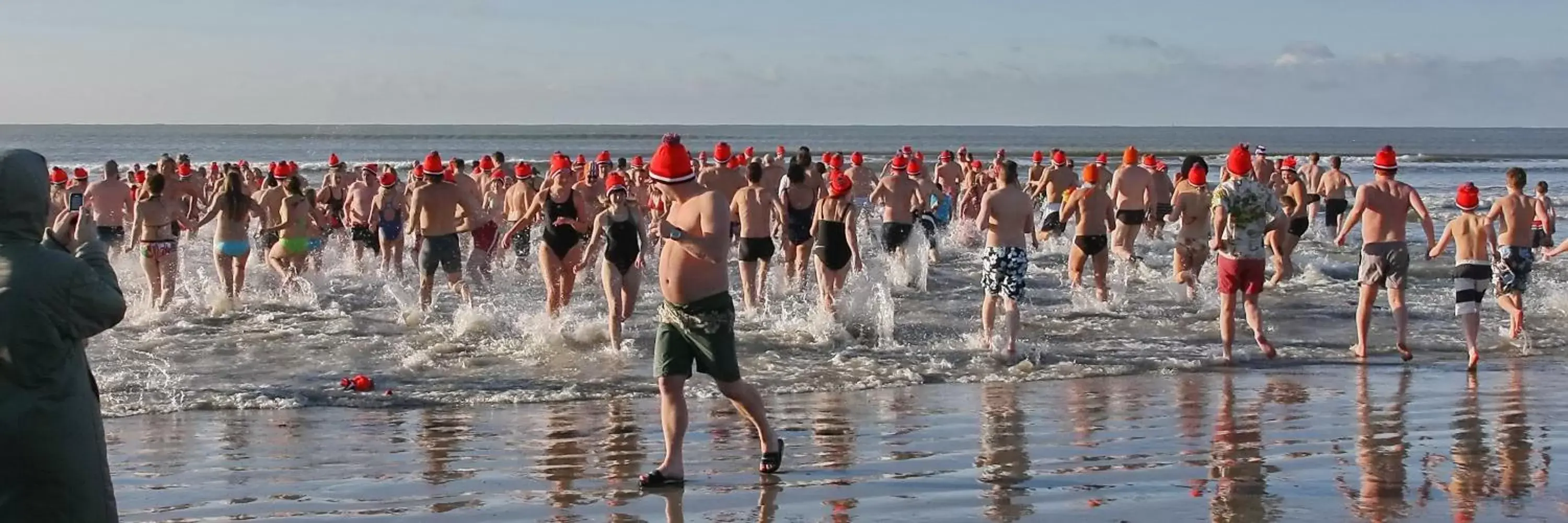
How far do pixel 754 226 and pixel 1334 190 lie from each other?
10383 millimetres

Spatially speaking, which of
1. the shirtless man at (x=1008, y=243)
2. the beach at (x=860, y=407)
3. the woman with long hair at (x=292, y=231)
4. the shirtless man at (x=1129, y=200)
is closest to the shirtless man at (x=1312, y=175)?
the beach at (x=860, y=407)

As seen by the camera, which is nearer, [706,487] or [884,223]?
[706,487]

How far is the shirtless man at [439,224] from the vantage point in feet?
40.0

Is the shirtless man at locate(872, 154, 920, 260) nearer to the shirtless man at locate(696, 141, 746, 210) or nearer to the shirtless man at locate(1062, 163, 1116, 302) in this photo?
the shirtless man at locate(696, 141, 746, 210)

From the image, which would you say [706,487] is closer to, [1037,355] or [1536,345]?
[1037,355]

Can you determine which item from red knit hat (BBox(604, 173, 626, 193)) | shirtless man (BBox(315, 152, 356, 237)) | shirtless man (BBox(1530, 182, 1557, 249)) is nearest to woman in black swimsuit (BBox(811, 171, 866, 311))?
red knit hat (BBox(604, 173, 626, 193))

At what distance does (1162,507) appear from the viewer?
215 inches

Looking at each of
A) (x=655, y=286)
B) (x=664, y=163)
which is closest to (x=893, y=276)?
(x=655, y=286)

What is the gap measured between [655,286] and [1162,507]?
36.3 feet

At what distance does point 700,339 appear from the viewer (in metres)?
6.00

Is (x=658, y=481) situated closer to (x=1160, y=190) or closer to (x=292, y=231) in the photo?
(x=292, y=231)

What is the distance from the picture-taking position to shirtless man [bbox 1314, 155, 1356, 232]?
19.3m

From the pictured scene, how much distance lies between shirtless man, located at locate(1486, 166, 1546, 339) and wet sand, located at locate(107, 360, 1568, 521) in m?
2.21

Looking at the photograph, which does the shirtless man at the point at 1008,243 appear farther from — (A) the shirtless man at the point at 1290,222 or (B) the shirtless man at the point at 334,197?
(B) the shirtless man at the point at 334,197
